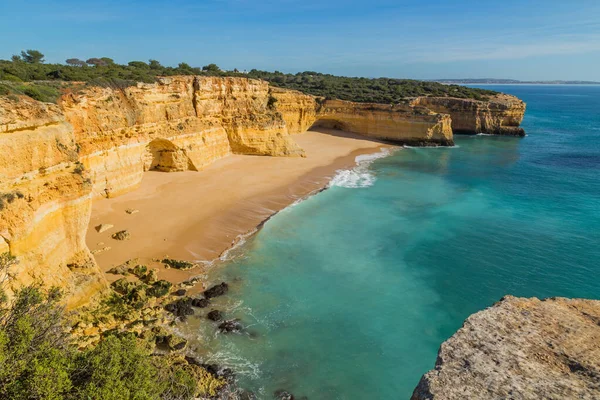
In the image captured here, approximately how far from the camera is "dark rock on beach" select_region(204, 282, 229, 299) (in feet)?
48.5

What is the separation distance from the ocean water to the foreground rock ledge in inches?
186

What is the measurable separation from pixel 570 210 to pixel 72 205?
28.8 m

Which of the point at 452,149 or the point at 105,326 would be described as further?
the point at 452,149

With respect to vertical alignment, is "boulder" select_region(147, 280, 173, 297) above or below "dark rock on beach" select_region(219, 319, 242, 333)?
above

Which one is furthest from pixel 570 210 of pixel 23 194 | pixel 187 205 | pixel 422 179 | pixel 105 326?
pixel 23 194

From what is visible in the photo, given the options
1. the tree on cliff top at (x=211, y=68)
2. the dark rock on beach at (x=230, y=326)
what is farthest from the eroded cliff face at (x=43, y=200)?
the tree on cliff top at (x=211, y=68)

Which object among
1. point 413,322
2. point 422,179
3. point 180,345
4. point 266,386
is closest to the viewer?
point 266,386

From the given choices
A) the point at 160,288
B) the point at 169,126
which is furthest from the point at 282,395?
the point at 169,126

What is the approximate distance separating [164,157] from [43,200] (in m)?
16.0

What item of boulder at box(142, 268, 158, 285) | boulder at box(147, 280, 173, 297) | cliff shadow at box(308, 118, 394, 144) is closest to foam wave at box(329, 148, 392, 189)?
cliff shadow at box(308, 118, 394, 144)

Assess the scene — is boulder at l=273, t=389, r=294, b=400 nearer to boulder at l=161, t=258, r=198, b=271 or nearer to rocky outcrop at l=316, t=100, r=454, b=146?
boulder at l=161, t=258, r=198, b=271

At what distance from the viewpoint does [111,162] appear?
21844mm

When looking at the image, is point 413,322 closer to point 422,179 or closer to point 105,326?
point 105,326

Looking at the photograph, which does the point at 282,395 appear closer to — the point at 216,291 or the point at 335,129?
the point at 216,291
